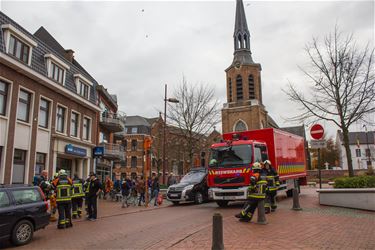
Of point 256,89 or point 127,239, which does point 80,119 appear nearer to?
point 127,239

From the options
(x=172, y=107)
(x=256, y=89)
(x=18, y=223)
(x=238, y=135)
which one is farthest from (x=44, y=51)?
(x=256, y=89)

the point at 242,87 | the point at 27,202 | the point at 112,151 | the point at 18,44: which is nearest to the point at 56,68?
the point at 18,44

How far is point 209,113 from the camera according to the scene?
28.1 m

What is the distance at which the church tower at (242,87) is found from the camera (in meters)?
65.8

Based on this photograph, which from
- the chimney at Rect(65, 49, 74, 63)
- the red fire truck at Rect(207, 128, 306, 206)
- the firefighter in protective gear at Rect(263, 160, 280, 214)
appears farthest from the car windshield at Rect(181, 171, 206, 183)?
the chimney at Rect(65, 49, 74, 63)

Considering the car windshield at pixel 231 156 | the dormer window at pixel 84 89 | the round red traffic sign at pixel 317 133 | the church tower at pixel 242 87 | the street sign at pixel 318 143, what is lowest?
the car windshield at pixel 231 156

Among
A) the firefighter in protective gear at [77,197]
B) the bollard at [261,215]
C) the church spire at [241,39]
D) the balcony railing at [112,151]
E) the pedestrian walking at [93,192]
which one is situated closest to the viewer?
the bollard at [261,215]

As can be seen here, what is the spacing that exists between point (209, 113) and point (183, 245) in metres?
21.6

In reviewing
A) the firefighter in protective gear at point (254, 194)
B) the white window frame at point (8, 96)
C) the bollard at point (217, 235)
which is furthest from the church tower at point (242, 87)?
the bollard at point (217, 235)

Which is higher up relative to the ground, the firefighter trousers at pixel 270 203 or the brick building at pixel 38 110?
the brick building at pixel 38 110

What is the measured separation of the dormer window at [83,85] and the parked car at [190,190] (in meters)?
11.3

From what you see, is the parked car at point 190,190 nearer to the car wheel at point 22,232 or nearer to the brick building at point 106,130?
the car wheel at point 22,232

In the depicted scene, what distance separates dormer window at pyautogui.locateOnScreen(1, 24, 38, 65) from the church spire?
5367 centimetres

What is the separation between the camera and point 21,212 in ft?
25.7
